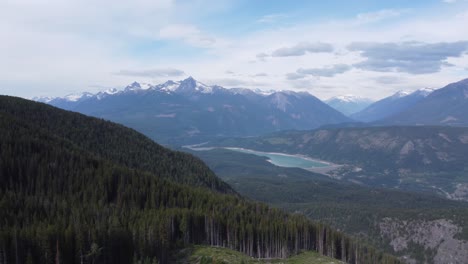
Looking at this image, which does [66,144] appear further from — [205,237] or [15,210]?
[205,237]

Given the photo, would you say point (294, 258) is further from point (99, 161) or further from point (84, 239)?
point (99, 161)

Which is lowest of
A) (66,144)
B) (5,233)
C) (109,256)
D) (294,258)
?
(294,258)

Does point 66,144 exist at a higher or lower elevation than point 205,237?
higher

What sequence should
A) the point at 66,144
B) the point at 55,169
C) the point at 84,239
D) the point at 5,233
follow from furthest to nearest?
the point at 66,144 → the point at 55,169 → the point at 84,239 → the point at 5,233

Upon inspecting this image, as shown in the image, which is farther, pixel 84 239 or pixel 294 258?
pixel 294 258

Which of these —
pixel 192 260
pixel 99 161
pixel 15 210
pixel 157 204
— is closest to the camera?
pixel 192 260

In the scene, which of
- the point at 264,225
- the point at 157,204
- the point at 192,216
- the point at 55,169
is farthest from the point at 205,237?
the point at 55,169

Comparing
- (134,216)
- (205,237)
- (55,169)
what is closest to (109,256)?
(134,216)
